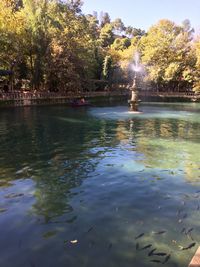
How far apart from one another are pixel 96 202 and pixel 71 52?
37.3 meters

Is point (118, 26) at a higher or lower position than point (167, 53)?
higher

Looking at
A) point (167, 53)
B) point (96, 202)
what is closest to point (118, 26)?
point (167, 53)

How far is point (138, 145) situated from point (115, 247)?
33.6ft

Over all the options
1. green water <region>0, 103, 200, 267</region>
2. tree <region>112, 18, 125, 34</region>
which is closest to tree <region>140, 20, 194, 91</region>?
green water <region>0, 103, 200, 267</region>

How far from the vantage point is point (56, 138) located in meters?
17.4

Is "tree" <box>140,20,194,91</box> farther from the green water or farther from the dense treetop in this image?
the green water

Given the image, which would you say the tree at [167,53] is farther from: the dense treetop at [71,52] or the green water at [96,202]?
the green water at [96,202]

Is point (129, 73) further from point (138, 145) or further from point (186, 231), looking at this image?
point (186, 231)

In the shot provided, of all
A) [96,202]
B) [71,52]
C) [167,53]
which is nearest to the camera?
[96,202]

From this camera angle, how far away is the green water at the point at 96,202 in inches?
223

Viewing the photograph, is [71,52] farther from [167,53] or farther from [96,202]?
[96,202]

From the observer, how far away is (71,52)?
42.3 metres

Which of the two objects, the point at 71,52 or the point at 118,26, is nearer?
the point at 71,52

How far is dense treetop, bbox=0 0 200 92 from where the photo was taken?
39094mm
